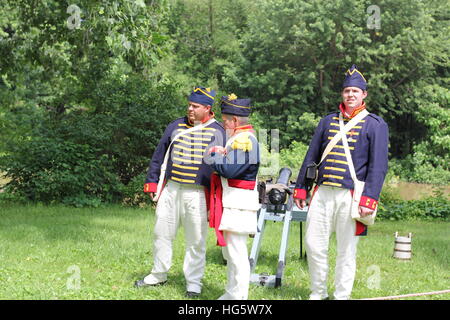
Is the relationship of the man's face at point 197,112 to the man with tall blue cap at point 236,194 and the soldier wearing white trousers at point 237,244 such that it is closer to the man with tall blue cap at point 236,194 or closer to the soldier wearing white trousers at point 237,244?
the man with tall blue cap at point 236,194

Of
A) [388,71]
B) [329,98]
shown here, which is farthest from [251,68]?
[388,71]

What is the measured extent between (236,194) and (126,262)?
2.62 meters

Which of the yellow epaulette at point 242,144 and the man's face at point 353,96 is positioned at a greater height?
the man's face at point 353,96

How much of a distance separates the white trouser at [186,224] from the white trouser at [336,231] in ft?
3.39

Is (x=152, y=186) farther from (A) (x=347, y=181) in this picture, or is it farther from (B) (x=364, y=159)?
(B) (x=364, y=159)

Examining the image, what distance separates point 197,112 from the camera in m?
5.63

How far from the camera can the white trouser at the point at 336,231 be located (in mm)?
5125

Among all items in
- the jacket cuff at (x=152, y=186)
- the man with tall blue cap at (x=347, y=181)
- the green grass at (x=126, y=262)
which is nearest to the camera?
the man with tall blue cap at (x=347, y=181)

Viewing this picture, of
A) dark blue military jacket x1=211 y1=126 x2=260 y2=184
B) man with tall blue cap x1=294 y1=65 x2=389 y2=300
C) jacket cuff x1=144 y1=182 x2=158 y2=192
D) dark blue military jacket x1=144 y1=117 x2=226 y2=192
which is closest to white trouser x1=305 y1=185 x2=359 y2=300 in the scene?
man with tall blue cap x1=294 y1=65 x2=389 y2=300

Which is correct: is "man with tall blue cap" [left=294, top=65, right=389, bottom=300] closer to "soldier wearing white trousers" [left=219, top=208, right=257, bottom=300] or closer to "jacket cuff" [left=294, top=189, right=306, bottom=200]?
"jacket cuff" [left=294, top=189, right=306, bottom=200]

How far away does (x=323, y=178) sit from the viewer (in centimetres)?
521

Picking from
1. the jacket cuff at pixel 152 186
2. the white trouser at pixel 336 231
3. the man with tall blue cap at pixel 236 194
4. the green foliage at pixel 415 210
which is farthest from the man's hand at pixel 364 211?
the green foliage at pixel 415 210

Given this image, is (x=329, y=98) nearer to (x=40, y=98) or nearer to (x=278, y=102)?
(x=278, y=102)

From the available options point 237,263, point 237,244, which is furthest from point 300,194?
point 237,263
